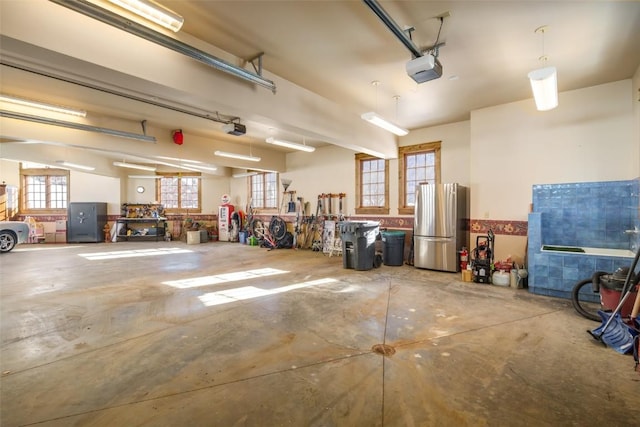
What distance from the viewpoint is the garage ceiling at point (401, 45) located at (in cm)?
281

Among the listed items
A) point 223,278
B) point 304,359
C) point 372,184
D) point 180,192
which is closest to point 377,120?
point 372,184

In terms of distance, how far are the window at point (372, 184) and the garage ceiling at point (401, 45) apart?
9.32ft

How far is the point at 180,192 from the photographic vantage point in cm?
1249

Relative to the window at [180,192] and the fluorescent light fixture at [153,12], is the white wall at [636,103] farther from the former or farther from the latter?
the window at [180,192]

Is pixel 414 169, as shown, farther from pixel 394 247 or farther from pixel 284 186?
pixel 284 186

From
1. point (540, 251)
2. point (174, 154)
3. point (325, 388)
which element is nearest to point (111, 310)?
point (325, 388)

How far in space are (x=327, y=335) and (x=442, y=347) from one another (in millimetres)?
1159

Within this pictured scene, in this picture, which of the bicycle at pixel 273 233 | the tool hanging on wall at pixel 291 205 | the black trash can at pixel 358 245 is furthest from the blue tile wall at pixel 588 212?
the bicycle at pixel 273 233

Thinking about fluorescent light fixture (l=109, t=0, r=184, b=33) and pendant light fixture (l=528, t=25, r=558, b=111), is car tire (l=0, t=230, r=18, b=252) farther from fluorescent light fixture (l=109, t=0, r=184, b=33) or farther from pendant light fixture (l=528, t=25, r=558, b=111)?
pendant light fixture (l=528, t=25, r=558, b=111)

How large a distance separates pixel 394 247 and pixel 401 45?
14.4ft

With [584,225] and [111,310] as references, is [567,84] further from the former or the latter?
[111,310]

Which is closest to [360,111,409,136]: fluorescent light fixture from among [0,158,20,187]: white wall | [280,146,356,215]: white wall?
[280,146,356,215]: white wall

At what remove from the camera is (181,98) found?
11.6 feet

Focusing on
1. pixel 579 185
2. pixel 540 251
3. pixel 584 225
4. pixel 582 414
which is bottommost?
pixel 582 414
